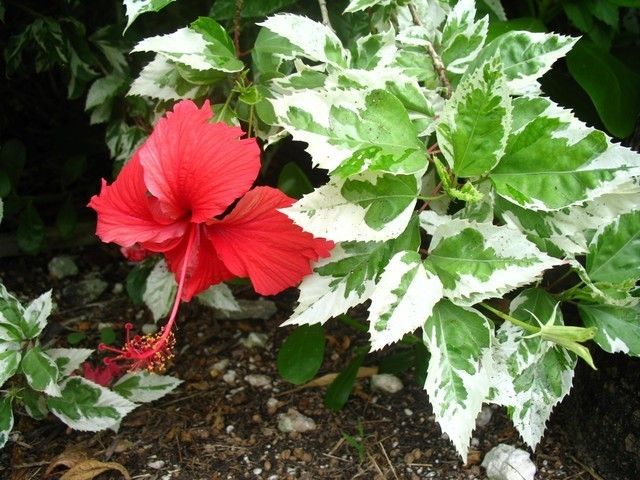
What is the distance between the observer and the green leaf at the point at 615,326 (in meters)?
0.91

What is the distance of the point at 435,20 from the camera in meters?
1.12

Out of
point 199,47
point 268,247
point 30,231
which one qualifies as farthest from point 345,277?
point 30,231

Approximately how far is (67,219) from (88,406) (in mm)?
576

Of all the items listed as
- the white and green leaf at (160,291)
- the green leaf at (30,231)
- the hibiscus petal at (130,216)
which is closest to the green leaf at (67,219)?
the green leaf at (30,231)

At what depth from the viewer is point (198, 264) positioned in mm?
881

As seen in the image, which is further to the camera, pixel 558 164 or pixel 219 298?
pixel 219 298

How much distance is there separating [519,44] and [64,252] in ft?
4.00

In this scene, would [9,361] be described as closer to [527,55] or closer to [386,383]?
[386,383]

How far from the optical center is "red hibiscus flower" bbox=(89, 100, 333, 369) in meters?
0.83

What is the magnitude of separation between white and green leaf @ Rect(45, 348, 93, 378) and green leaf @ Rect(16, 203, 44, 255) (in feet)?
1.36

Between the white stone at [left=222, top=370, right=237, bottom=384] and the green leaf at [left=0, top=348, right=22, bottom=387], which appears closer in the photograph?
the green leaf at [left=0, top=348, right=22, bottom=387]

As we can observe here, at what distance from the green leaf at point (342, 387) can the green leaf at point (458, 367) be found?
453mm

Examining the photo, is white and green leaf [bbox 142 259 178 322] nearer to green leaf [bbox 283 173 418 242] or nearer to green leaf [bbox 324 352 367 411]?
green leaf [bbox 324 352 367 411]

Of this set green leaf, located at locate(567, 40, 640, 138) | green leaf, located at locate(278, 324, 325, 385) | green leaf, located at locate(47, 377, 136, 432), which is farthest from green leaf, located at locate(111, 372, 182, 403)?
green leaf, located at locate(567, 40, 640, 138)
